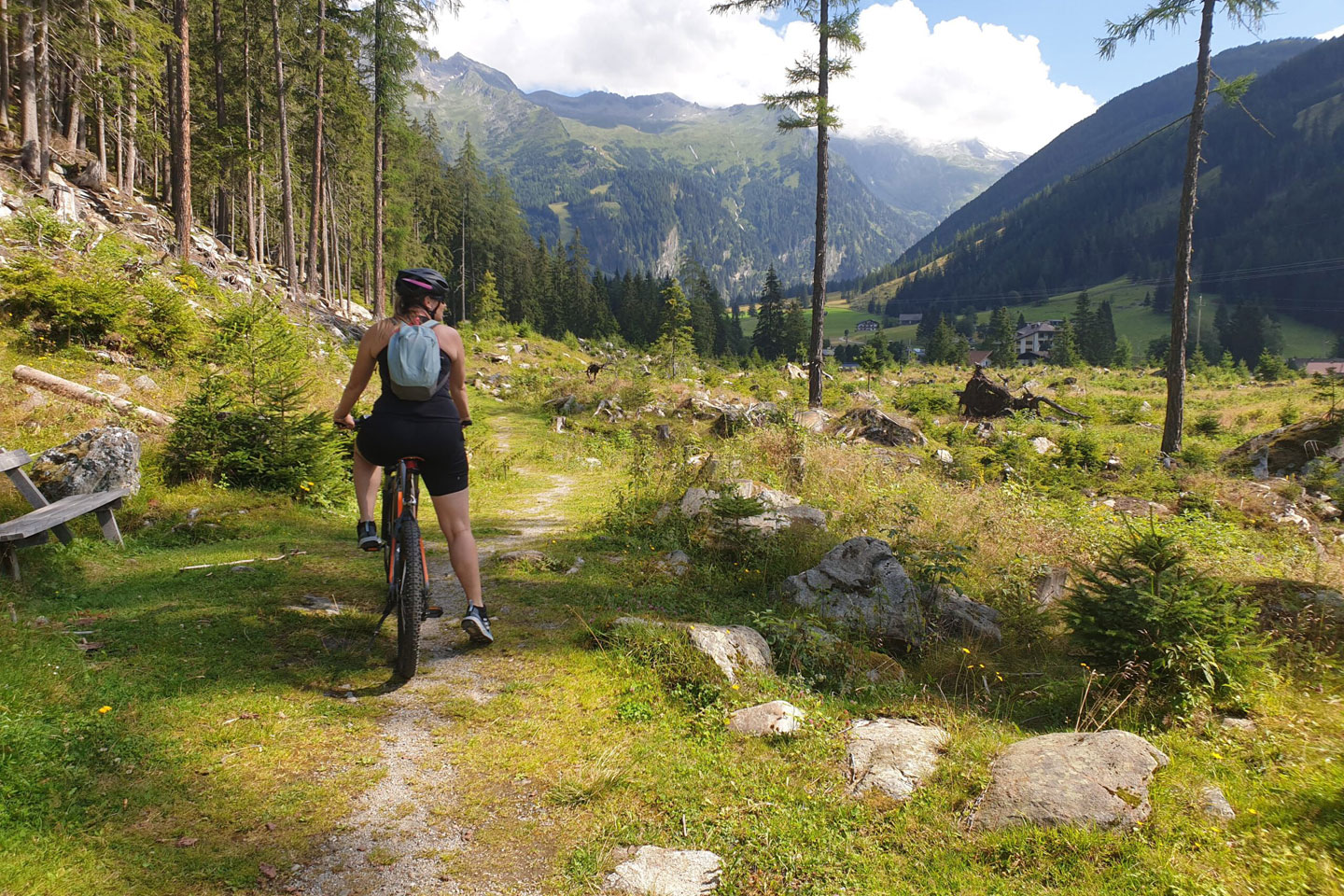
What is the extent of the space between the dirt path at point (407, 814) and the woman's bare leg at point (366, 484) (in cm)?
118

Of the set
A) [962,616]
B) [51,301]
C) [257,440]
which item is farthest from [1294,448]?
[51,301]

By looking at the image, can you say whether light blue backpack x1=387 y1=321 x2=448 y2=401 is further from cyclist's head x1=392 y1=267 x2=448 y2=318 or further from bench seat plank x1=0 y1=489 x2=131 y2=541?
bench seat plank x1=0 y1=489 x2=131 y2=541

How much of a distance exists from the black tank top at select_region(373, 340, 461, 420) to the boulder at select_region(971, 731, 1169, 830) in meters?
3.73

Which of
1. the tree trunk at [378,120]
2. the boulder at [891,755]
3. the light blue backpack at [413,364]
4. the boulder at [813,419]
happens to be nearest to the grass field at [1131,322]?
the boulder at [813,419]

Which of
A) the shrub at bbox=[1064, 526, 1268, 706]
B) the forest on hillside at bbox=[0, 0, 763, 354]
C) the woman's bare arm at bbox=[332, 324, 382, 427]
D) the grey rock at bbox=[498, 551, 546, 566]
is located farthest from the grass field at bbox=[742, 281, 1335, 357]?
the woman's bare arm at bbox=[332, 324, 382, 427]

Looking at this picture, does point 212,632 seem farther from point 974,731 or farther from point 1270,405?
point 1270,405

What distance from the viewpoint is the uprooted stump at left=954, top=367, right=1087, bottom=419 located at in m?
22.6

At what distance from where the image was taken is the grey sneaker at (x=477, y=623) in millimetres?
4477

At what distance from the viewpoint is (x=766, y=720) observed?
12.7 feet

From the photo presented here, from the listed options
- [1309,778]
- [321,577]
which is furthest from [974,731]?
[321,577]

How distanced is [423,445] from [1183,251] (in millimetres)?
19742

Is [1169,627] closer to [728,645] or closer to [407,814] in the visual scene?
[728,645]

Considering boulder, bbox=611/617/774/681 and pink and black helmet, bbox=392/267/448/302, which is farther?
boulder, bbox=611/617/774/681

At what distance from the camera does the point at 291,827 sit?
2771mm
